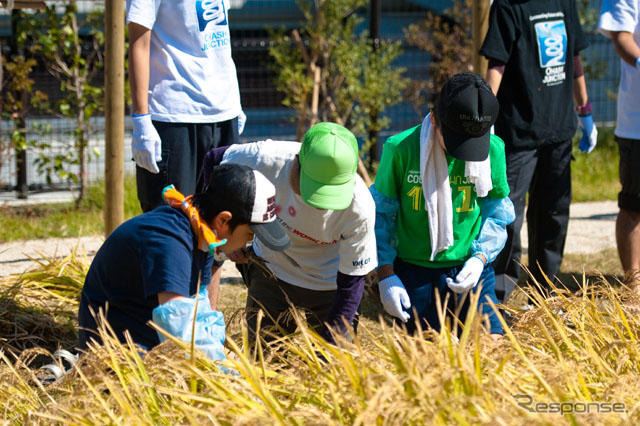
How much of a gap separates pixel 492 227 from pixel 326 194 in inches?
35.8

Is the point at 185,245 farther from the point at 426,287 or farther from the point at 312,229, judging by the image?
the point at 426,287

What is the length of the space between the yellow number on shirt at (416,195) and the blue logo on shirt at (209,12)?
1.31 metres

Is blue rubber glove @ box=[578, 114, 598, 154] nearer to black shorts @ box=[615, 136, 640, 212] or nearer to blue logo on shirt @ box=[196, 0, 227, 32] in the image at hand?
black shorts @ box=[615, 136, 640, 212]

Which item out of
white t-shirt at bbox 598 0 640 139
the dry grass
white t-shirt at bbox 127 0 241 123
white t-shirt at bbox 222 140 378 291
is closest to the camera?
the dry grass

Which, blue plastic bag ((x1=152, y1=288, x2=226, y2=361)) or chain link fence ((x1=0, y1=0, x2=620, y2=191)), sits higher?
chain link fence ((x1=0, y1=0, x2=620, y2=191))

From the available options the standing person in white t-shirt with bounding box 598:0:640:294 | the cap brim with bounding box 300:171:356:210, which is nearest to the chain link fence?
the standing person in white t-shirt with bounding box 598:0:640:294

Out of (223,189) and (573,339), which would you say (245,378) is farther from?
(573,339)

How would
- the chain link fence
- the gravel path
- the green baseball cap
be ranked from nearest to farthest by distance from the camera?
1. the green baseball cap
2. the gravel path
3. the chain link fence

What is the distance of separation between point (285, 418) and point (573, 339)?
1283 millimetres

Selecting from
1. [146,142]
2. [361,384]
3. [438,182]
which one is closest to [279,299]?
[438,182]

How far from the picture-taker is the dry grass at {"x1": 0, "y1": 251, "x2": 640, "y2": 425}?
216cm

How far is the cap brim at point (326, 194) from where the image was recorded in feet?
9.50

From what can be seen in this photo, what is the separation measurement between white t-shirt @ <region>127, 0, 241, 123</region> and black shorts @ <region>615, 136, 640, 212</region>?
2323 millimetres

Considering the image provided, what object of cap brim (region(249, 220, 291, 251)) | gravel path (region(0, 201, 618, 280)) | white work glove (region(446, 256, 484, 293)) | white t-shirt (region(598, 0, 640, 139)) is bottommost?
gravel path (region(0, 201, 618, 280))
